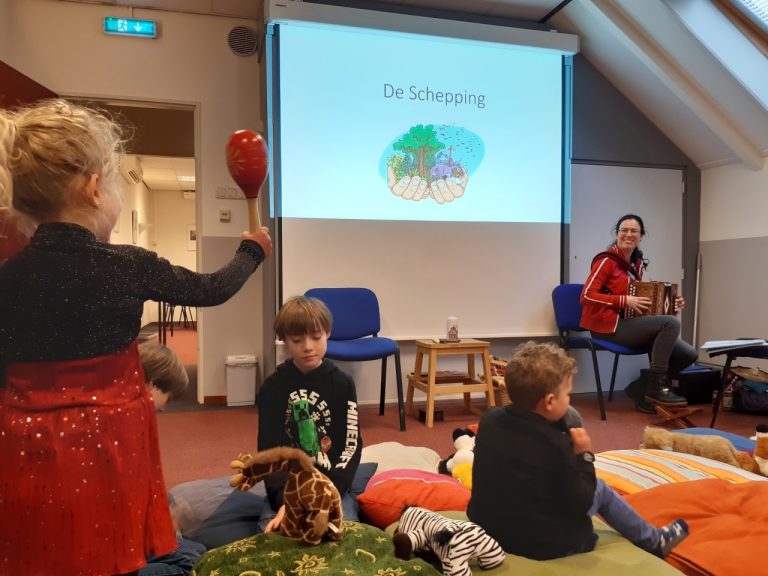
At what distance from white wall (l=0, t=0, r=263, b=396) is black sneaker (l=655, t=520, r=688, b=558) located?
3.05 metres

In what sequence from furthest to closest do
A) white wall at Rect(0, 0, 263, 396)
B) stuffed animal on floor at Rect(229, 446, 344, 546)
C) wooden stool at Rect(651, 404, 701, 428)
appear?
white wall at Rect(0, 0, 263, 396) < wooden stool at Rect(651, 404, 701, 428) < stuffed animal on floor at Rect(229, 446, 344, 546)

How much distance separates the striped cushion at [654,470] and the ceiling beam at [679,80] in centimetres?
273

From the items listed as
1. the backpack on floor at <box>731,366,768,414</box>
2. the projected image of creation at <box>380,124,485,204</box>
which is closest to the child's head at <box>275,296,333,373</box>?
the projected image of creation at <box>380,124,485,204</box>

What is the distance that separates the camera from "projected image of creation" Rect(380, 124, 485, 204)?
150 inches

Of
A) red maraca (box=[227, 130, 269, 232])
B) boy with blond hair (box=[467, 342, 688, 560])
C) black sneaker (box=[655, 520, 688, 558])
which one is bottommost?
black sneaker (box=[655, 520, 688, 558])

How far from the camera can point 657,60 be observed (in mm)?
3812

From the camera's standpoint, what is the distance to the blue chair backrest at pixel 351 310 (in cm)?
351

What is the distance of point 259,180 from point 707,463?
6.47 ft

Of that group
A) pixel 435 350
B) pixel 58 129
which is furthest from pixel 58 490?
pixel 435 350

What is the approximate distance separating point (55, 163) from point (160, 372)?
658mm

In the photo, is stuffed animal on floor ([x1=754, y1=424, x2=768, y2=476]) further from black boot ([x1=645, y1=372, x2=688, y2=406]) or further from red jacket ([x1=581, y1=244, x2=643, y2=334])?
red jacket ([x1=581, y1=244, x2=643, y2=334])

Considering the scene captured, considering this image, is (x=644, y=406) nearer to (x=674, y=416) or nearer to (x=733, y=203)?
(x=674, y=416)

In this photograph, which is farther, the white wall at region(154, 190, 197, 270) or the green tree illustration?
the white wall at region(154, 190, 197, 270)

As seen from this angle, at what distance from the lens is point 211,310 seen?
4008 millimetres
